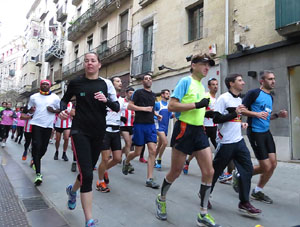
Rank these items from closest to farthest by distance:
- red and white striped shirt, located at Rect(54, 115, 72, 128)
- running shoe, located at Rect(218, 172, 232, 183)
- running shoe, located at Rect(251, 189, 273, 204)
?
1. running shoe, located at Rect(251, 189, 273, 204)
2. running shoe, located at Rect(218, 172, 232, 183)
3. red and white striped shirt, located at Rect(54, 115, 72, 128)

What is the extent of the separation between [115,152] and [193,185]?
1.56 m

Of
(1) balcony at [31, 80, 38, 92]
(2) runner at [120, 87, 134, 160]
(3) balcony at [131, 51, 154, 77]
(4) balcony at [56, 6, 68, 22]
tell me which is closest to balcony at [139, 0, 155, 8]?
(3) balcony at [131, 51, 154, 77]

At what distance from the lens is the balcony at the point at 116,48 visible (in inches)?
707

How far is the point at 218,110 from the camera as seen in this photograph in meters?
3.62

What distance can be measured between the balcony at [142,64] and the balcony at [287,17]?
314 inches

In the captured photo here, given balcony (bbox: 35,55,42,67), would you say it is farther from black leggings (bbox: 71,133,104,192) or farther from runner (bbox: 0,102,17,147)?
black leggings (bbox: 71,133,104,192)

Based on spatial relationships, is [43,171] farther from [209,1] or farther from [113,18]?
[113,18]

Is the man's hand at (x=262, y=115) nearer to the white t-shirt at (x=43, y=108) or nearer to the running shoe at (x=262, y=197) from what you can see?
the running shoe at (x=262, y=197)

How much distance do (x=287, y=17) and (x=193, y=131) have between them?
7.45 metres

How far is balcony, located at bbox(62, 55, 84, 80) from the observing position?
2389 cm

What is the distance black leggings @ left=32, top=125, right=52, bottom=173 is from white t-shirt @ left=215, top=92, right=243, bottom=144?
129 inches

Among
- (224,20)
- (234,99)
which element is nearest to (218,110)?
(234,99)

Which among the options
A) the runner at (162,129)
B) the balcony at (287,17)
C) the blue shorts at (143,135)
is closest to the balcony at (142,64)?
the balcony at (287,17)

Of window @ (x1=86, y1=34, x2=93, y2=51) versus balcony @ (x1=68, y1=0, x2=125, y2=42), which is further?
window @ (x1=86, y1=34, x2=93, y2=51)
